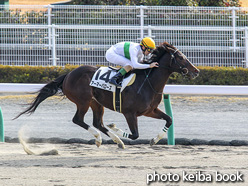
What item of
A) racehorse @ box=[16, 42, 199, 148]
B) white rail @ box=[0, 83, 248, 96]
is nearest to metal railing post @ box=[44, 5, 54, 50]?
white rail @ box=[0, 83, 248, 96]

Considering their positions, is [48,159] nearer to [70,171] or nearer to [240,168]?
[70,171]

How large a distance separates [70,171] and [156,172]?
0.87 metres

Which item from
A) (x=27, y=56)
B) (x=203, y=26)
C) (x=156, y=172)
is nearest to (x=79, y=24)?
(x=27, y=56)

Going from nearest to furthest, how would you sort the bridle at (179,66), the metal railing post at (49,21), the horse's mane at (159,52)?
1. the bridle at (179,66)
2. the horse's mane at (159,52)
3. the metal railing post at (49,21)

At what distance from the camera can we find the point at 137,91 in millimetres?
6730

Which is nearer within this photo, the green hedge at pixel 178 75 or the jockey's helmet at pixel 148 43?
the jockey's helmet at pixel 148 43

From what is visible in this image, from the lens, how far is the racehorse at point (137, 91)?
264 inches

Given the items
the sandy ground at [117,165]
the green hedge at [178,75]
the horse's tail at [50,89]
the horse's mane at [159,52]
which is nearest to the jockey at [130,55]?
the horse's mane at [159,52]

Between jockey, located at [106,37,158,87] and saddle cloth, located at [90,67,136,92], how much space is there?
0.26 feet

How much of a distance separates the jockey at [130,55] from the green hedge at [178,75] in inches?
216

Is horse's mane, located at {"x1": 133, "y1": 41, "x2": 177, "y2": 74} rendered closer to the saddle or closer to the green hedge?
the saddle

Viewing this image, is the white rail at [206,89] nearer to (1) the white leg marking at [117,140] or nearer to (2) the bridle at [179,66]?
(2) the bridle at [179,66]

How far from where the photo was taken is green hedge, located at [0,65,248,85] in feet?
40.8

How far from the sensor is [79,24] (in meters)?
13.7
